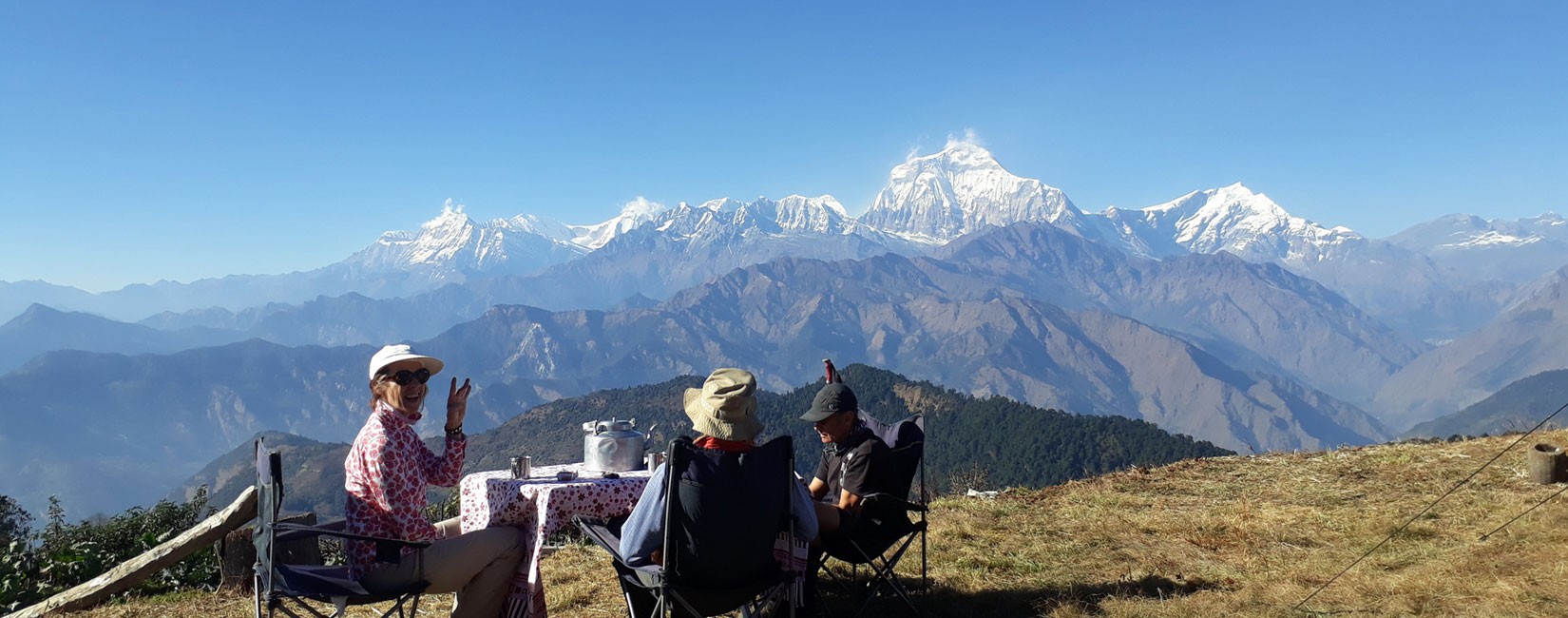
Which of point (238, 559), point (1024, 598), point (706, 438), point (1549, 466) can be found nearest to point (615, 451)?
point (706, 438)

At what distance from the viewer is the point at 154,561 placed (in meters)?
6.22

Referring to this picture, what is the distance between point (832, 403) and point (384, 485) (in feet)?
7.36

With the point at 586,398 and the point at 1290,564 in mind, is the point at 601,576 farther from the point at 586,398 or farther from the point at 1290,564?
the point at 586,398

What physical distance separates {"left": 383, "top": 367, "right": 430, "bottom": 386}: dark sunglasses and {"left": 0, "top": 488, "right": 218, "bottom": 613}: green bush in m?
3.68

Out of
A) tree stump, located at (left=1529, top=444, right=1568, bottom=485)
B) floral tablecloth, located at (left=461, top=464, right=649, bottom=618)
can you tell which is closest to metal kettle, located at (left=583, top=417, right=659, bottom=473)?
floral tablecloth, located at (left=461, top=464, right=649, bottom=618)

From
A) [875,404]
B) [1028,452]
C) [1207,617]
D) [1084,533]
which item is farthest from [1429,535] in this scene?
[875,404]

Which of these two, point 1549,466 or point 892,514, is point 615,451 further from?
point 1549,466

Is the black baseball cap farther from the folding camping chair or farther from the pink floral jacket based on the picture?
the pink floral jacket

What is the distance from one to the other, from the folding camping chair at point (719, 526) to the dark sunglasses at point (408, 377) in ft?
3.98

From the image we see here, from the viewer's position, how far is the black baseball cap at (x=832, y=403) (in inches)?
199

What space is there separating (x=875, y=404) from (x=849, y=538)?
119 m

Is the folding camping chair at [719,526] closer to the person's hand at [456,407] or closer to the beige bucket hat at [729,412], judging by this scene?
the beige bucket hat at [729,412]

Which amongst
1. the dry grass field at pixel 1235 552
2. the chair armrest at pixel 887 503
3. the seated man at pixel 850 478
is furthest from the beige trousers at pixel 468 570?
the chair armrest at pixel 887 503

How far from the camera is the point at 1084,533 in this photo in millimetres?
7223
